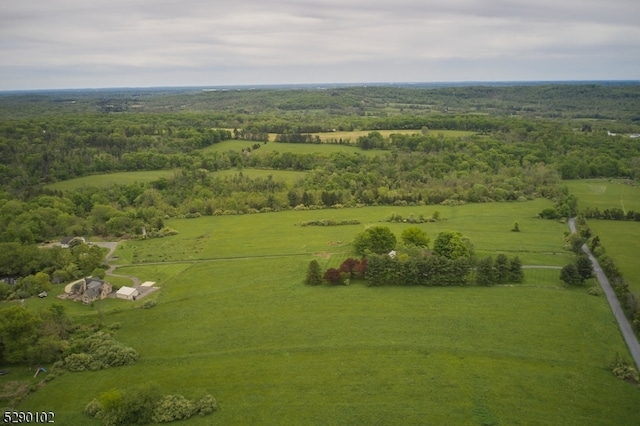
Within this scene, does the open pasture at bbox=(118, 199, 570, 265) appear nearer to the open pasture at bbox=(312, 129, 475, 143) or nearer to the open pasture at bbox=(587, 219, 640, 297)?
the open pasture at bbox=(587, 219, 640, 297)

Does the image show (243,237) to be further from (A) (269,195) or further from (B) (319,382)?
(B) (319,382)

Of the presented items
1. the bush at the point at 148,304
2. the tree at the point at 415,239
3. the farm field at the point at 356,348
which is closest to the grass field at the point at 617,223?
the farm field at the point at 356,348

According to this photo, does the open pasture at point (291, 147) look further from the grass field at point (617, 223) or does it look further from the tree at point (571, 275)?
the tree at point (571, 275)

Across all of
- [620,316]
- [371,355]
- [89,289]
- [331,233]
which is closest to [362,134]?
[331,233]

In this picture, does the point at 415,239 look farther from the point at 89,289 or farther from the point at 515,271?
the point at 89,289

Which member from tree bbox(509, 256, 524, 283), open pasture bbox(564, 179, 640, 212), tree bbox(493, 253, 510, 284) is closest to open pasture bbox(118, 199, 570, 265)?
tree bbox(509, 256, 524, 283)

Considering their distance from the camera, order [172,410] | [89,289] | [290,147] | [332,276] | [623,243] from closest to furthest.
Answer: [172,410] → [89,289] → [332,276] → [623,243] → [290,147]

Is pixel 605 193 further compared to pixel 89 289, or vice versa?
pixel 605 193

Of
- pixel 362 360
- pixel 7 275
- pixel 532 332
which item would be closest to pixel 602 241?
pixel 532 332
